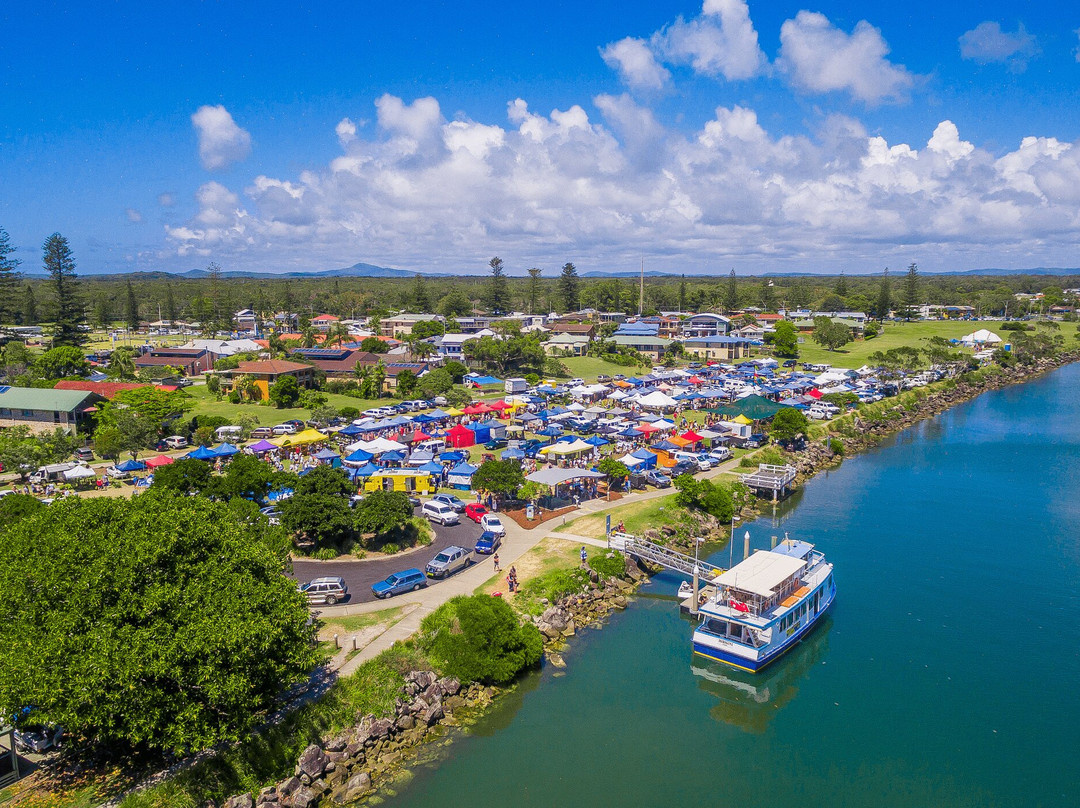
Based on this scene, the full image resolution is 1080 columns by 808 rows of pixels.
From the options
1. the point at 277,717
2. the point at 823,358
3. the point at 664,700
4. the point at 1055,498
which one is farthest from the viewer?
the point at 823,358

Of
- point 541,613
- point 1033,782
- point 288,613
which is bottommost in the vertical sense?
point 1033,782

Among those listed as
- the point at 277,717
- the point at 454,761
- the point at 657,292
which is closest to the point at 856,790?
the point at 454,761

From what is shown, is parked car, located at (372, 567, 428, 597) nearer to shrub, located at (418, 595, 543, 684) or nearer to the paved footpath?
the paved footpath

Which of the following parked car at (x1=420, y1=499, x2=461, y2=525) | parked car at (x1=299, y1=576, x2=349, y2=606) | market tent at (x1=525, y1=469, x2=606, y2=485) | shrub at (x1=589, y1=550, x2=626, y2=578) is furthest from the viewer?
market tent at (x1=525, y1=469, x2=606, y2=485)

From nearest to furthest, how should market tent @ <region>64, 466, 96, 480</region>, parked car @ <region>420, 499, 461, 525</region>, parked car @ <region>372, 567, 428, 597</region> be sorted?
parked car @ <region>372, 567, 428, 597</region> → parked car @ <region>420, 499, 461, 525</region> → market tent @ <region>64, 466, 96, 480</region>

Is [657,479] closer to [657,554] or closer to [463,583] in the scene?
[657,554]

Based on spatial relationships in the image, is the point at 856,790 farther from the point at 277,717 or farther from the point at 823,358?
the point at 823,358

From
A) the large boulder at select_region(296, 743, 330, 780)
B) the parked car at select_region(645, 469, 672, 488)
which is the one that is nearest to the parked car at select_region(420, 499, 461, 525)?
the parked car at select_region(645, 469, 672, 488)
